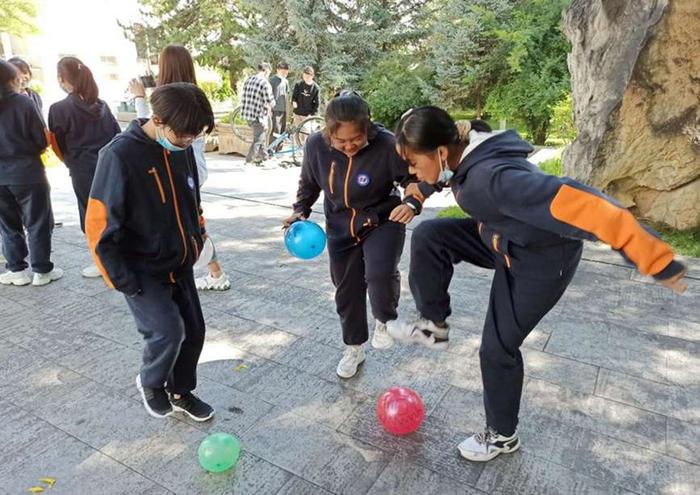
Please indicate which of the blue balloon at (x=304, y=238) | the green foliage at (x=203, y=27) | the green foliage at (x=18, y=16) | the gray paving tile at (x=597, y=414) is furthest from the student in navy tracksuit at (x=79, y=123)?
the green foliage at (x=18, y=16)

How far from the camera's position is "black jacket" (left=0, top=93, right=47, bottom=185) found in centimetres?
414

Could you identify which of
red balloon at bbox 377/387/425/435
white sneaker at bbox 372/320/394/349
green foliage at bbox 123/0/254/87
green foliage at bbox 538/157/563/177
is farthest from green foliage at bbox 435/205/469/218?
green foliage at bbox 123/0/254/87

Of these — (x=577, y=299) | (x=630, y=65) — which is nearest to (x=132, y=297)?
(x=577, y=299)

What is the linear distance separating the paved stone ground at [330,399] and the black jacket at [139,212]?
3.02ft

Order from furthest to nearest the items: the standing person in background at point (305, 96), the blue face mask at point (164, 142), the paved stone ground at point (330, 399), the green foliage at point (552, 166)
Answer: the standing person in background at point (305, 96) < the green foliage at point (552, 166) < the paved stone ground at point (330, 399) < the blue face mask at point (164, 142)

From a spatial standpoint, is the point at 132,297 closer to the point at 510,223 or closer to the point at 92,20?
the point at 510,223

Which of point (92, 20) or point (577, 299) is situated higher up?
point (92, 20)

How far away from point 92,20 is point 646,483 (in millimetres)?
35155

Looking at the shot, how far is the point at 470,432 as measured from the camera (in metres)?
2.68

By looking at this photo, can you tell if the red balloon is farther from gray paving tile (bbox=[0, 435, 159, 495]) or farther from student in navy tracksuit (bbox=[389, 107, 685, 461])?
gray paving tile (bbox=[0, 435, 159, 495])

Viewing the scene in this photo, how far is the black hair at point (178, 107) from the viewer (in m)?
2.16

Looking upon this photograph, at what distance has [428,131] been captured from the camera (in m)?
2.04

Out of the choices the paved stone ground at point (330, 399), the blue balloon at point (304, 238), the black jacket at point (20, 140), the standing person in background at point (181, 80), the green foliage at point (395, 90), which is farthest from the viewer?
the green foliage at point (395, 90)

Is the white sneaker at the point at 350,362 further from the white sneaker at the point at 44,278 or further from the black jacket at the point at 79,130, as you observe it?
the white sneaker at the point at 44,278
